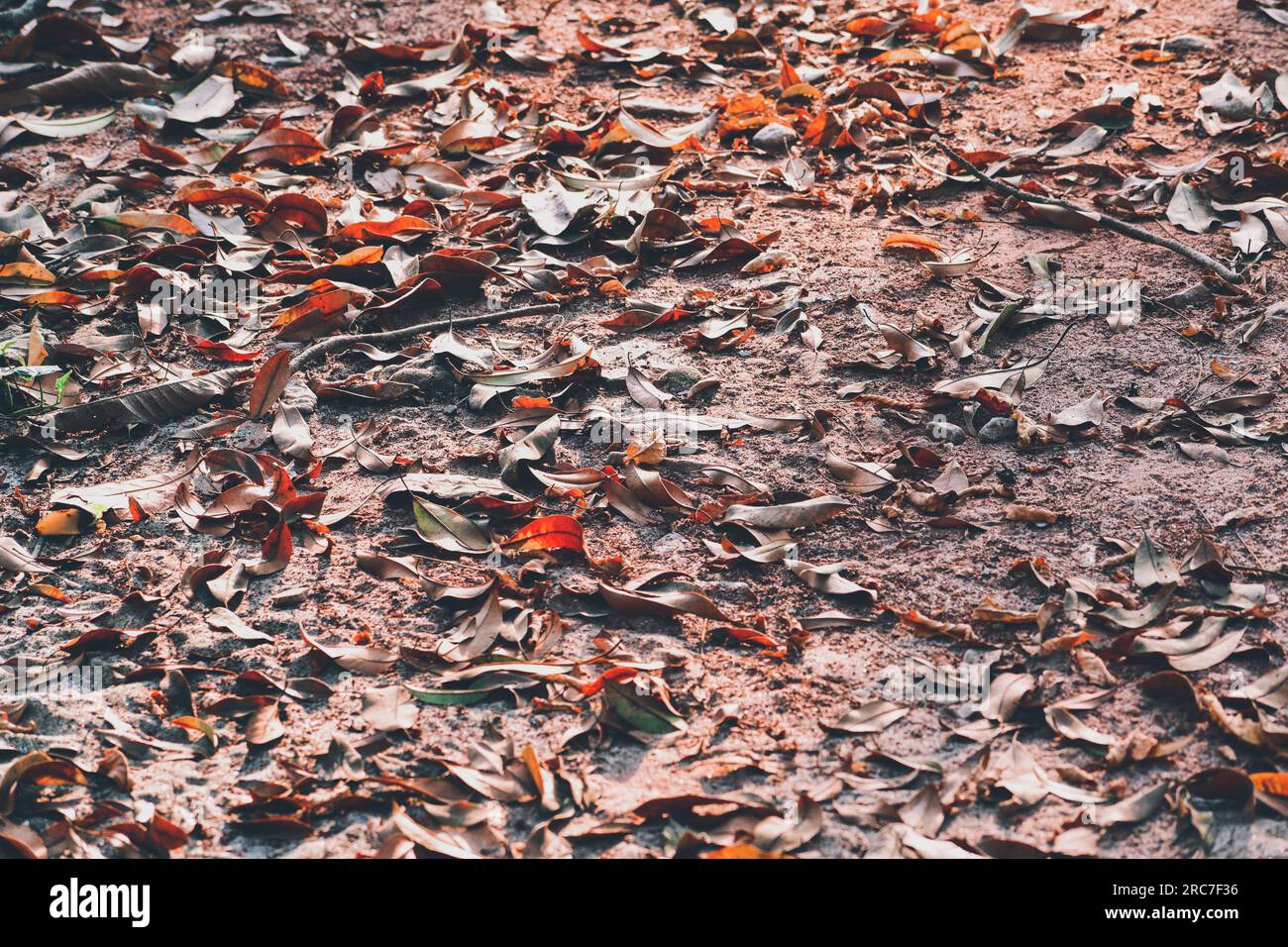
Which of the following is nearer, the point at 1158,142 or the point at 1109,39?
the point at 1158,142

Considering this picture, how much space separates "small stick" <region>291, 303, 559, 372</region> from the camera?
9.34ft

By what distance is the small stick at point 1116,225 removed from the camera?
117 inches

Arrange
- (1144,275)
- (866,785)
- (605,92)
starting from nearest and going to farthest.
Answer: (866,785) → (1144,275) → (605,92)

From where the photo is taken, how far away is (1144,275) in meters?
2.99

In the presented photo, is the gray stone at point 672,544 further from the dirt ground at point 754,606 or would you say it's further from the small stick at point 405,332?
the small stick at point 405,332

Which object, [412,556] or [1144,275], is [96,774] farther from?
[1144,275]

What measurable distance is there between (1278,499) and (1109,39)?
249cm

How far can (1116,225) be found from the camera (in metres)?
3.16

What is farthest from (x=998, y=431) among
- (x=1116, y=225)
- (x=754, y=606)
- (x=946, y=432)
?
(x=1116, y=225)

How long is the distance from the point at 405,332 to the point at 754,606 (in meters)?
1.31

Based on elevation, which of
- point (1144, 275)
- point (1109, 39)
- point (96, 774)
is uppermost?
point (1109, 39)

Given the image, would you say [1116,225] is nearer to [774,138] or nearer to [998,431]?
[998,431]

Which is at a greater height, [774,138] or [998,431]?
[774,138]
